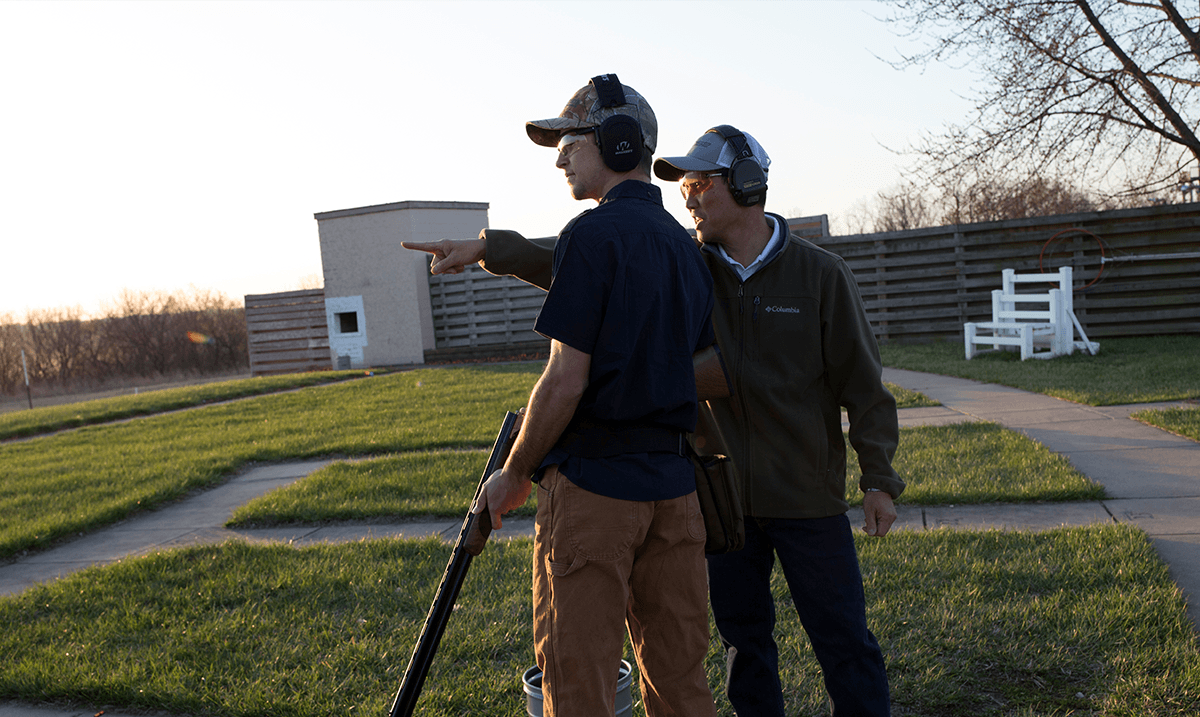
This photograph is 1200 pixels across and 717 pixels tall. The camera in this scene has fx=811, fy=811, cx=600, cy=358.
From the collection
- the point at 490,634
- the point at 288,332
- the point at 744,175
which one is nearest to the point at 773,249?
the point at 744,175

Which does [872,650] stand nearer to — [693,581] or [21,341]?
[693,581]

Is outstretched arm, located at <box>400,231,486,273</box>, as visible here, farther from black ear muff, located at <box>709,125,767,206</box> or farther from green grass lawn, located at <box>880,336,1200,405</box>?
green grass lawn, located at <box>880,336,1200,405</box>

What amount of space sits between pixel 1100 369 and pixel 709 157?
10.5 metres

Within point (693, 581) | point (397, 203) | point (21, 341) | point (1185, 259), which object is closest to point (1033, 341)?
point (1185, 259)

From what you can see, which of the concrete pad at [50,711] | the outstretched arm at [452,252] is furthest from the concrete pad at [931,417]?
the concrete pad at [50,711]

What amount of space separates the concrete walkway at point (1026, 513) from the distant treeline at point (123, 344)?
2383 cm

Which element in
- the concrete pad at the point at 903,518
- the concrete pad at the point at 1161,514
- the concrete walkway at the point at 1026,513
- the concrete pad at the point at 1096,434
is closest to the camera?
the concrete pad at the point at 1161,514

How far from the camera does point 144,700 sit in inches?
130

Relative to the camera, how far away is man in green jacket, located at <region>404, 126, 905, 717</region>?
2.39m

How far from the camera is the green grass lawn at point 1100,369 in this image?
8.64 metres

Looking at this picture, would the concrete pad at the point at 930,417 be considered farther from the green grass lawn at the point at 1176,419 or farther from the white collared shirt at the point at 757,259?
the white collared shirt at the point at 757,259

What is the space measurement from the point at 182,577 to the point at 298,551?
655 millimetres

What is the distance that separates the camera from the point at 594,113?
2086 millimetres

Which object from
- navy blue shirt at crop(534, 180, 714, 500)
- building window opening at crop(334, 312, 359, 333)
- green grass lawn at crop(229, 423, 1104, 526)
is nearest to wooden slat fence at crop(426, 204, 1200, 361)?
building window opening at crop(334, 312, 359, 333)
